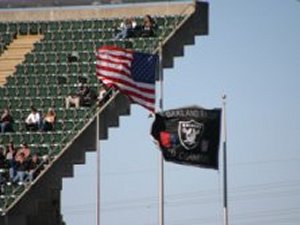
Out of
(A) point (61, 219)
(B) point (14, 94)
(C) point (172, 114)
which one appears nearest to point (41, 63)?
(B) point (14, 94)

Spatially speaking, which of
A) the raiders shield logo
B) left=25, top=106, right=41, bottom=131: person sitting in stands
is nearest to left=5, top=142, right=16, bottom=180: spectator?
left=25, top=106, right=41, bottom=131: person sitting in stands

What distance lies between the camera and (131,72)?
115ft

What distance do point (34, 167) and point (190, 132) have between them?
11311 millimetres

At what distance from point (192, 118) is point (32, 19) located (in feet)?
71.8

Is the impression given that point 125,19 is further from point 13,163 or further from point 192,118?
point 192,118

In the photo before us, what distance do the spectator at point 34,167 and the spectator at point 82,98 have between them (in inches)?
117

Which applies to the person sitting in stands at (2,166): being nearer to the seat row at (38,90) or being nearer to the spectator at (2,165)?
the spectator at (2,165)

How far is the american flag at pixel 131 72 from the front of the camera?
3491cm

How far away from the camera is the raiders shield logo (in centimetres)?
3241

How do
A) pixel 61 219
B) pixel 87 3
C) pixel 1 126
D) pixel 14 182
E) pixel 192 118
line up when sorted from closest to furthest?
1. pixel 192 118
2. pixel 14 182
3. pixel 1 126
4. pixel 61 219
5. pixel 87 3

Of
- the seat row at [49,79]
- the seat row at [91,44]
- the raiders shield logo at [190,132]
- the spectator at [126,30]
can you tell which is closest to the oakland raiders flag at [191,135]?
the raiders shield logo at [190,132]

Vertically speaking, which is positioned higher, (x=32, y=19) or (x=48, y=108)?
(x=32, y=19)

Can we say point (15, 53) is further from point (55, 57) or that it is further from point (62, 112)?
point (62, 112)

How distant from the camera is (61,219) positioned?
49000mm
